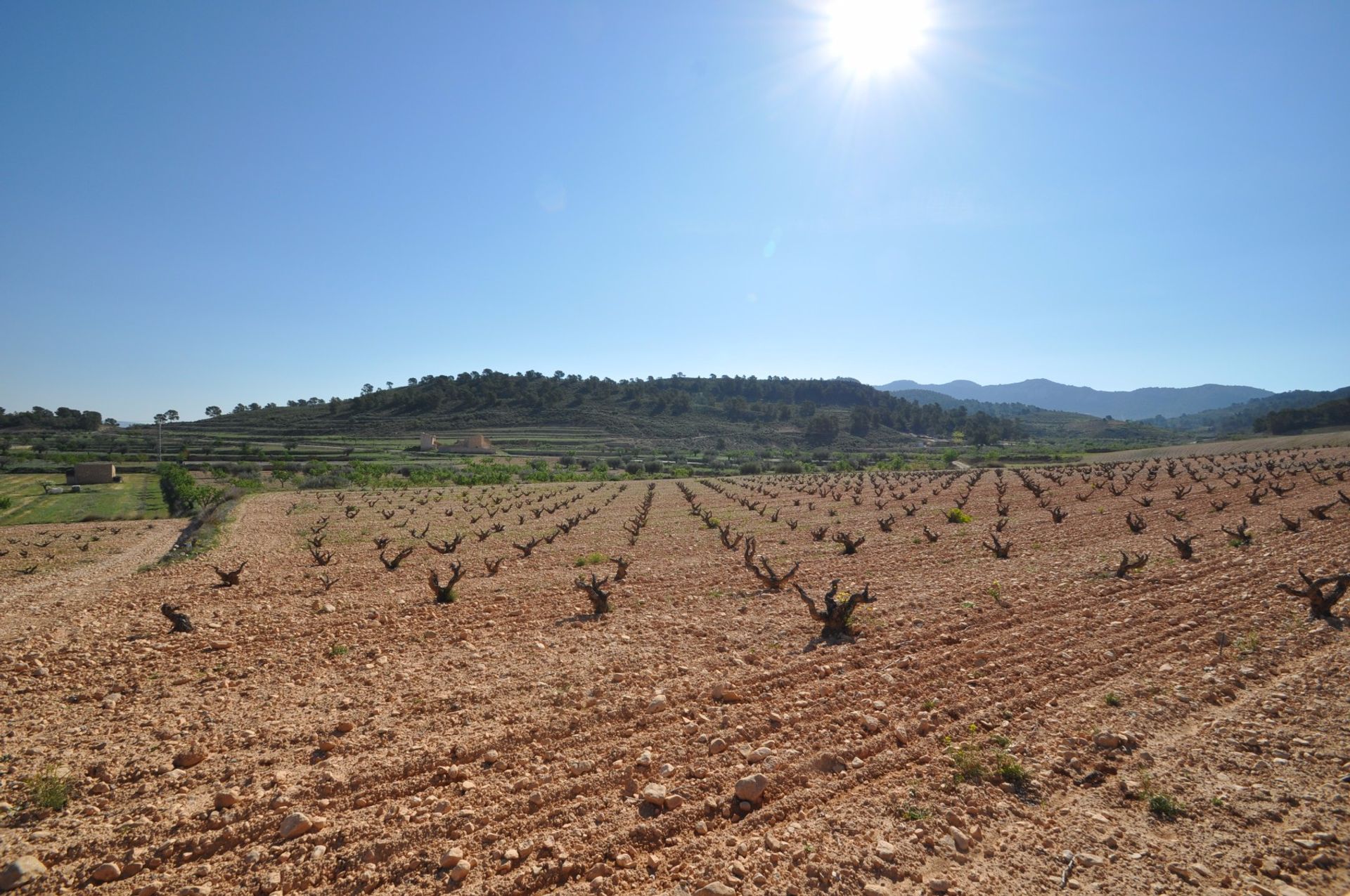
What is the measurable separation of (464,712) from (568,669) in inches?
64.4

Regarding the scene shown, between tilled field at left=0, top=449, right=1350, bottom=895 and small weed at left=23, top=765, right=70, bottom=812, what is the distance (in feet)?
0.17

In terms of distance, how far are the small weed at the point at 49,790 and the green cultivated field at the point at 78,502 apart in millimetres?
46392

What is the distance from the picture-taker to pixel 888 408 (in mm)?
140125

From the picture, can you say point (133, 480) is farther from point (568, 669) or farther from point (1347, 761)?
point (1347, 761)

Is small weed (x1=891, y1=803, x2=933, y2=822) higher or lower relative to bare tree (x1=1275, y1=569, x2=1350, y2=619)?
lower

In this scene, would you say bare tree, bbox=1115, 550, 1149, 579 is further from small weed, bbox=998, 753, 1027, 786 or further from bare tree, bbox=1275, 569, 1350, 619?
small weed, bbox=998, 753, 1027, 786

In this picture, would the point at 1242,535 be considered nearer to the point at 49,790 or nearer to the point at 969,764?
the point at 969,764

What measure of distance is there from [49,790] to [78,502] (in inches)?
2245

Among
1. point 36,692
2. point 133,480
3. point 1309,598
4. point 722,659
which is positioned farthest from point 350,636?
point 133,480

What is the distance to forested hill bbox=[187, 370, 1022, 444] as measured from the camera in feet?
367

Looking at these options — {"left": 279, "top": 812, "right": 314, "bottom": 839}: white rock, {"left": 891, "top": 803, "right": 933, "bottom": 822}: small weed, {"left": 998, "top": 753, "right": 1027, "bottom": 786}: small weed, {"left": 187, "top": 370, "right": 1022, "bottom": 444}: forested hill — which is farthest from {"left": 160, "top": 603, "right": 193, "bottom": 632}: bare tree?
{"left": 187, "top": 370, "right": 1022, "bottom": 444}: forested hill

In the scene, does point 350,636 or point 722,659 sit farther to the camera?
point 350,636

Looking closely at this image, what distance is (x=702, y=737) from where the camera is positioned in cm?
603

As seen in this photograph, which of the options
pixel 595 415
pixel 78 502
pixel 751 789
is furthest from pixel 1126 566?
pixel 595 415
